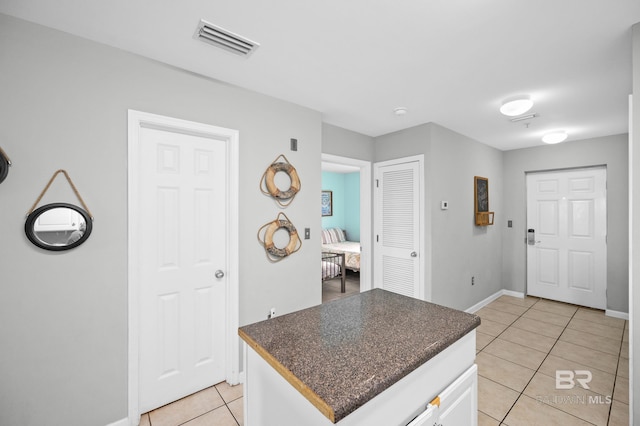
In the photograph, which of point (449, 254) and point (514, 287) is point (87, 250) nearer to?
point (449, 254)

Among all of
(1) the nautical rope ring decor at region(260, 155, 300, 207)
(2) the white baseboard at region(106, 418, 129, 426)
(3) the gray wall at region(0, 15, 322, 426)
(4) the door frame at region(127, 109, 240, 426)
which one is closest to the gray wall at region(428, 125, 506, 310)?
(1) the nautical rope ring decor at region(260, 155, 300, 207)

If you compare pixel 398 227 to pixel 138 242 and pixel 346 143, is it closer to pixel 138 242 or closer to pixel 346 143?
pixel 346 143

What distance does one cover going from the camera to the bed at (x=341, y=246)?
5404mm

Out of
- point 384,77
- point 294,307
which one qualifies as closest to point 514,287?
point 294,307

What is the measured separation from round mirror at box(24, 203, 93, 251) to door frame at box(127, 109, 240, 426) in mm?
239

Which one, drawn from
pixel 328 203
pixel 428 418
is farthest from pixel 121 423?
pixel 328 203

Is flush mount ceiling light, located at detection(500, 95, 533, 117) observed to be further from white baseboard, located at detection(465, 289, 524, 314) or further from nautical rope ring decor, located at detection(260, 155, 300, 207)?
white baseboard, located at detection(465, 289, 524, 314)

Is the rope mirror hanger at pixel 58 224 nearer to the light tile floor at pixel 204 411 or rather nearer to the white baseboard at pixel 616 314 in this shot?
the light tile floor at pixel 204 411

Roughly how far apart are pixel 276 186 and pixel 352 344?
167cm

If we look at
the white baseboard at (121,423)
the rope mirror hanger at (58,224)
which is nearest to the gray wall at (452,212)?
the white baseboard at (121,423)

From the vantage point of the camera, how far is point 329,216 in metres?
7.43

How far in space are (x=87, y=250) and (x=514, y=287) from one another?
18.6 feet

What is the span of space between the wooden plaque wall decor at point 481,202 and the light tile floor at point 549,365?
1320 mm

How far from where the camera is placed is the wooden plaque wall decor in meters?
4.03
